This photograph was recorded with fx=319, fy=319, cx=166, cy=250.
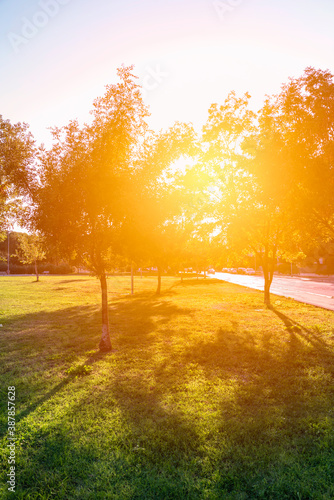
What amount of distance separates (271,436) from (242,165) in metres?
8.07

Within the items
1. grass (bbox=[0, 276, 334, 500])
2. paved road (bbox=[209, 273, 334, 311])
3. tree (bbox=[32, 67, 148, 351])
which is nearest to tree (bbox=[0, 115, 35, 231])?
tree (bbox=[32, 67, 148, 351])

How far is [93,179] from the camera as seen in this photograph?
8.05 m

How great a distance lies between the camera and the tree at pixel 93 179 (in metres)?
8.07

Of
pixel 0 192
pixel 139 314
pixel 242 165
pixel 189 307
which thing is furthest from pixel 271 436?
pixel 189 307

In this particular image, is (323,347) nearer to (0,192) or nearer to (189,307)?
(189,307)

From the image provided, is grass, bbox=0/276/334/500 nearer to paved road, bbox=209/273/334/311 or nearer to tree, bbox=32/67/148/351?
tree, bbox=32/67/148/351

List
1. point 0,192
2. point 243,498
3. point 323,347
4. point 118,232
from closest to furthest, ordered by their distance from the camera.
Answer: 1. point 243,498
2. point 118,232
3. point 323,347
4. point 0,192

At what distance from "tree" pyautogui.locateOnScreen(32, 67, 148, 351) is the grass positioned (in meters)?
3.37

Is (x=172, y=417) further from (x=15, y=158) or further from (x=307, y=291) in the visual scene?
(x=307, y=291)

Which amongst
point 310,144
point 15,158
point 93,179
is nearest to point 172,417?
point 93,179

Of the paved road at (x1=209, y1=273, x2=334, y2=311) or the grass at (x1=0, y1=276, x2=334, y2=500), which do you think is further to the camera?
the paved road at (x1=209, y1=273, x2=334, y2=311)

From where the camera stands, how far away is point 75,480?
3.69 metres

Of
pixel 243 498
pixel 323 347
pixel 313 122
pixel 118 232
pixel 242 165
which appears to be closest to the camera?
pixel 243 498

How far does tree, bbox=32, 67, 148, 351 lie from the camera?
8070 mm
